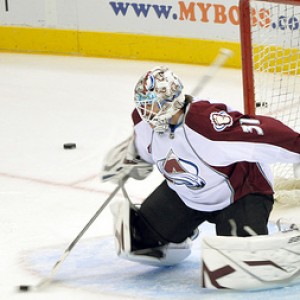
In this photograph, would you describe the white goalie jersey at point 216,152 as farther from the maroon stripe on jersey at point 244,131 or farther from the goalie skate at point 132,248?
the goalie skate at point 132,248

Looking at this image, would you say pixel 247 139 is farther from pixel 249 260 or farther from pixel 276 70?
pixel 276 70

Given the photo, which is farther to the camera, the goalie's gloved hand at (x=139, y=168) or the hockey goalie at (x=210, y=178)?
the goalie's gloved hand at (x=139, y=168)

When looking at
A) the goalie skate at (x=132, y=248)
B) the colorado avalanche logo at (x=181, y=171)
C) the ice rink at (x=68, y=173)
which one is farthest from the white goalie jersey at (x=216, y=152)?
the ice rink at (x=68, y=173)

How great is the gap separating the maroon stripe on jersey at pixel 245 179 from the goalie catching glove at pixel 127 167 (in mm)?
275

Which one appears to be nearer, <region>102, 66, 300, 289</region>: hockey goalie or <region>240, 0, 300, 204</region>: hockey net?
<region>102, 66, 300, 289</region>: hockey goalie

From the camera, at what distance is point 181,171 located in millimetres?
2553

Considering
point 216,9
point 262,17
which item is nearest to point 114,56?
point 216,9

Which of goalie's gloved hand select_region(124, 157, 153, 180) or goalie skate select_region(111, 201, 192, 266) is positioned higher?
goalie's gloved hand select_region(124, 157, 153, 180)

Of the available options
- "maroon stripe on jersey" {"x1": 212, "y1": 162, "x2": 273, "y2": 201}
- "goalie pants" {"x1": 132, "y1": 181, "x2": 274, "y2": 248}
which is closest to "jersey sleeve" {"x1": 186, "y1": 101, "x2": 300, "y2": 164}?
"maroon stripe on jersey" {"x1": 212, "y1": 162, "x2": 273, "y2": 201}

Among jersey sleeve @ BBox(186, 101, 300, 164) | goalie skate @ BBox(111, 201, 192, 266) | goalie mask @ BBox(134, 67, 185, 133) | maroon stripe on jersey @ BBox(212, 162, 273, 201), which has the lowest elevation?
goalie skate @ BBox(111, 201, 192, 266)

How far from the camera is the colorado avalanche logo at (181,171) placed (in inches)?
99.8

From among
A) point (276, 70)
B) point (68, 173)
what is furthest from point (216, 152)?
point (276, 70)

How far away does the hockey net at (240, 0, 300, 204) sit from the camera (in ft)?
11.6

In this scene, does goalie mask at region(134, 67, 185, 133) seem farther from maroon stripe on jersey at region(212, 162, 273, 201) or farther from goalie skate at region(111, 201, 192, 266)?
goalie skate at region(111, 201, 192, 266)
